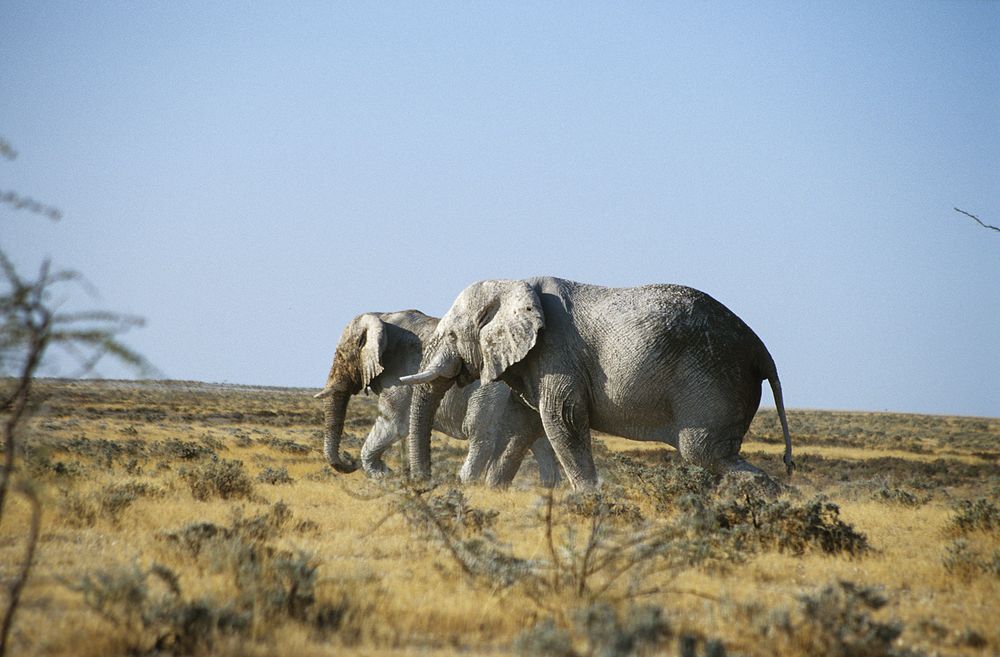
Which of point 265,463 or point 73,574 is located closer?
point 73,574

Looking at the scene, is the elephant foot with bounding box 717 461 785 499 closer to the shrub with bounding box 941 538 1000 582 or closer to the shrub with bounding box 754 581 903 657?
the shrub with bounding box 941 538 1000 582

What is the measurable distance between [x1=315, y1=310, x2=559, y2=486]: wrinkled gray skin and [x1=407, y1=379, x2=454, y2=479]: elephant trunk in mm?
495

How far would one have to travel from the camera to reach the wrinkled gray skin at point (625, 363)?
10227 millimetres

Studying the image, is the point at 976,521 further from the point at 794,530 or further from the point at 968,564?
the point at 968,564

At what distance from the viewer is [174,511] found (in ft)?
33.3

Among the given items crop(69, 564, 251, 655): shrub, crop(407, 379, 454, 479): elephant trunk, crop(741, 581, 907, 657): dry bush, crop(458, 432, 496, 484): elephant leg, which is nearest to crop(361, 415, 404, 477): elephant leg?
crop(407, 379, 454, 479): elephant trunk

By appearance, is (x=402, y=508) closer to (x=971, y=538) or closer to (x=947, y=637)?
(x=947, y=637)

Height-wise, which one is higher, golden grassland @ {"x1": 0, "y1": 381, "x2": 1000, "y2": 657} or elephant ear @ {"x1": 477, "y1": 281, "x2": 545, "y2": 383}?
elephant ear @ {"x1": 477, "y1": 281, "x2": 545, "y2": 383}

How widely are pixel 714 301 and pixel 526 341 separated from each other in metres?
2.04

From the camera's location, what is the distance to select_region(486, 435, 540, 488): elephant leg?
13.4m

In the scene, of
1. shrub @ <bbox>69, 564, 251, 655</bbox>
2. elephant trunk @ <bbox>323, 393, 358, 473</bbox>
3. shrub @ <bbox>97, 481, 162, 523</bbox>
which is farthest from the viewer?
elephant trunk @ <bbox>323, 393, 358, 473</bbox>

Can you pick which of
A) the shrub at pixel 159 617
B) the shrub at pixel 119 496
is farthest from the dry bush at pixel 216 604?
the shrub at pixel 119 496

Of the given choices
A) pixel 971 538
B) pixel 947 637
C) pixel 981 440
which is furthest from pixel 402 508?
pixel 981 440

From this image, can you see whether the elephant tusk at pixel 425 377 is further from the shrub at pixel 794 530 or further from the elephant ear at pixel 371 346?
the shrub at pixel 794 530
